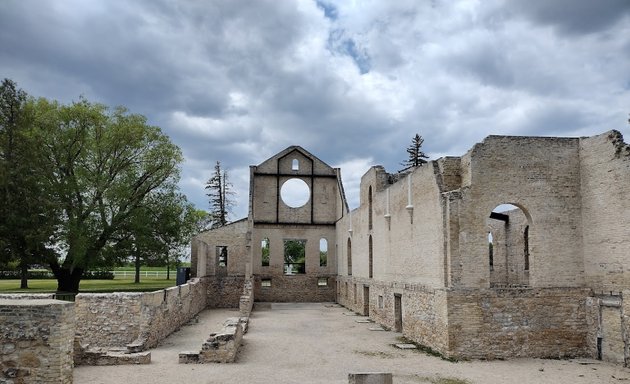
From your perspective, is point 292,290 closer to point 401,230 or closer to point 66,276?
point 66,276

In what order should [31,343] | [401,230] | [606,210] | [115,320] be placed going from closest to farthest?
[31,343] < [606,210] < [115,320] < [401,230]

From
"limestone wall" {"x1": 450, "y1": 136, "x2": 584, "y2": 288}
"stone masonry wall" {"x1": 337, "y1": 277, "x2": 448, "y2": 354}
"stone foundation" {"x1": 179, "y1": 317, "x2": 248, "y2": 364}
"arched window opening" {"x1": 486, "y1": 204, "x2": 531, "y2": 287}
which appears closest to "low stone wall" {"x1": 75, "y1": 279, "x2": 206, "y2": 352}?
"stone foundation" {"x1": 179, "y1": 317, "x2": 248, "y2": 364}

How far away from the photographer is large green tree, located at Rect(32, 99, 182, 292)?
32.0 metres

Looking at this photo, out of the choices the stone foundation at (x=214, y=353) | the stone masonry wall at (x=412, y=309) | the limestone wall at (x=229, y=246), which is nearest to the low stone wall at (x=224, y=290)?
the limestone wall at (x=229, y=246)

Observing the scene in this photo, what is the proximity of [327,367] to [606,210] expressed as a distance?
365 inches

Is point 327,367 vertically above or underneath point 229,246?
underneath

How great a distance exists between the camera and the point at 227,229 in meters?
35.2

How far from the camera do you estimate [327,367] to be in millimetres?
14523

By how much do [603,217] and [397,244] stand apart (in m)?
8.05

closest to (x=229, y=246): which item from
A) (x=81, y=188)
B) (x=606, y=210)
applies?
(x=81, y=188)

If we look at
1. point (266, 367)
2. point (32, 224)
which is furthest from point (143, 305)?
point (32, 224)

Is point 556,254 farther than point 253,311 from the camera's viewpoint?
No

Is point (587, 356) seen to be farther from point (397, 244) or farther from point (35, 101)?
point (35, 101)

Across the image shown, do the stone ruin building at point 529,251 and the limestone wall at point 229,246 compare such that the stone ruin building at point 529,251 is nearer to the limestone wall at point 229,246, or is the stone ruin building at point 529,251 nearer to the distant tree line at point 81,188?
the limestone wall at point 229,246
